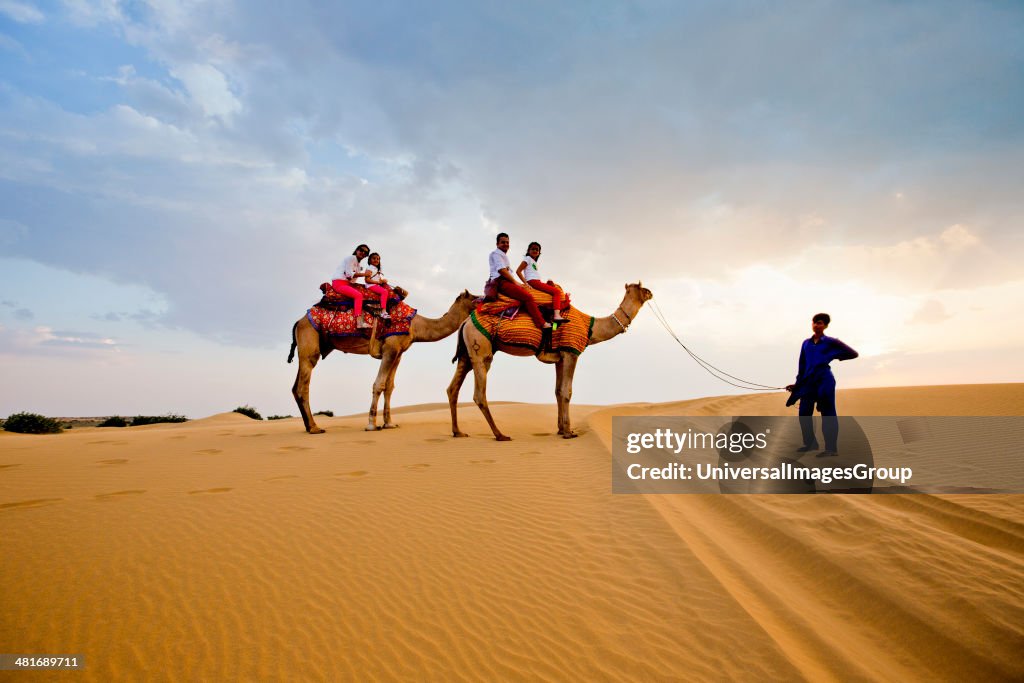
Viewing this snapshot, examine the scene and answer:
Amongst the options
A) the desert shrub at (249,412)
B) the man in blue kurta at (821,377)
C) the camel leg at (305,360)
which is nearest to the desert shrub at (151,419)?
the desert shrub at (249,412)

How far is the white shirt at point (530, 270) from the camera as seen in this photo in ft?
37.8

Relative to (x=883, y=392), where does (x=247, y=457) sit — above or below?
below

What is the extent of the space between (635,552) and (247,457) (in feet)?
22.5

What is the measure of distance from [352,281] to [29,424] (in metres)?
15.8

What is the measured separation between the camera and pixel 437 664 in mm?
3275

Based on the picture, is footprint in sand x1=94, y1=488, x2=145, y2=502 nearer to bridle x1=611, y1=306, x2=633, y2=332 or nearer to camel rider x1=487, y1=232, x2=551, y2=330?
camel rider x1=487, y1=232, x2=551, y2=330

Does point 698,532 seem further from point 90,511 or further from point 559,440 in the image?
point 90,511

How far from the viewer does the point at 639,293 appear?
12.3 m

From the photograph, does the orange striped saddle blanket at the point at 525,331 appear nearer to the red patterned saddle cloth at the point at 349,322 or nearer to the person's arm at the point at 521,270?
the person's arm at the point at 521,270

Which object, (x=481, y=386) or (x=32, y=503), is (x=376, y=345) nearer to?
(x=481, y=386)

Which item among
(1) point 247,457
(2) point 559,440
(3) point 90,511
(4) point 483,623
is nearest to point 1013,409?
(2) point 559,440

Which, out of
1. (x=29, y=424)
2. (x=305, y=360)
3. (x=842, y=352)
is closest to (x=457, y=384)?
(x=305, y=360)

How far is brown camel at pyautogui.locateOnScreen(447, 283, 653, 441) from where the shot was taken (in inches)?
431

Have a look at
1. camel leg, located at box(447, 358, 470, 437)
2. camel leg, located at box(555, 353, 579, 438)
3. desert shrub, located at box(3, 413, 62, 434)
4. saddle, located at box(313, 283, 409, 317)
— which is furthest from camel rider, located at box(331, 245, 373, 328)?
desert shrub, located at box(3, 413, 62, 434)
